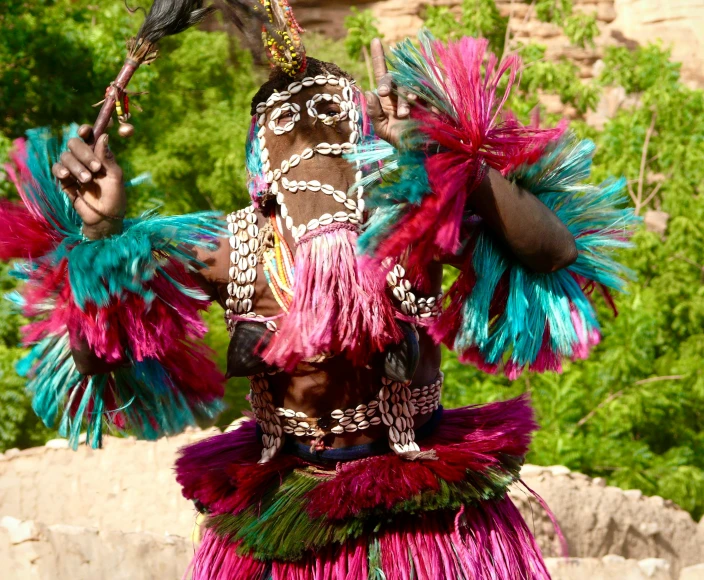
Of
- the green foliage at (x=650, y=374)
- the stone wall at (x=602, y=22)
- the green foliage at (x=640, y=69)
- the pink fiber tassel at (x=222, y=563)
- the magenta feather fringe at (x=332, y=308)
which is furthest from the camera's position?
the stone wall at (x=602, y=22)

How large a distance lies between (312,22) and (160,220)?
38.6 ft

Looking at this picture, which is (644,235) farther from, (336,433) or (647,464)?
(336,433)

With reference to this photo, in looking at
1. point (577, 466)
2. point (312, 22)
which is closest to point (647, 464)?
point (577, 466)

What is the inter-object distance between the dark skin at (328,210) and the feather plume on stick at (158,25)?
72 millimetres

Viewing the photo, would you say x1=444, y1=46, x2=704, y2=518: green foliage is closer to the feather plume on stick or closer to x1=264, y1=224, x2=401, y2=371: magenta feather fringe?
x1=264, y1=224, x2=401, y2=371: magenta feather fringe

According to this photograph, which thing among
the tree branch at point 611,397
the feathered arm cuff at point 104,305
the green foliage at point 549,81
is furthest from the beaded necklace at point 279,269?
the green foliage at point 549,81

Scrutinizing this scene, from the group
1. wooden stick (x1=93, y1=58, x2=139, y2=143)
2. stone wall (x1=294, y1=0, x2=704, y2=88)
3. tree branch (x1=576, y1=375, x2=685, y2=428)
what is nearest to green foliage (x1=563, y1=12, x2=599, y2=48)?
tree branch (x1=576, y1=375, x2=685, y2=428)

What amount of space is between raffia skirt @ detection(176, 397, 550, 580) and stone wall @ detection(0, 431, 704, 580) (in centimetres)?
171

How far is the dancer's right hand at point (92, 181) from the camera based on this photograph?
190 cm

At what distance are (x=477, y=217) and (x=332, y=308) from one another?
14.2 inches

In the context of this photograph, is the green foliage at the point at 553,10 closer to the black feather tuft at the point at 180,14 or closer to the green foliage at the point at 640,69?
the green foliage at the point at 640,69

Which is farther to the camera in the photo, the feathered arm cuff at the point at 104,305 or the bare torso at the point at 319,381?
the bare torso at the point at 319,381

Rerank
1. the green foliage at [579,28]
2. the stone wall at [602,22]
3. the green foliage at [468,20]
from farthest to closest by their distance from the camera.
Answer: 1. the stone wall at [602,22]
2. the green foliage at [579,28]
3. the green foliage at [468,20]

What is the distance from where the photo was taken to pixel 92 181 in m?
1.92
